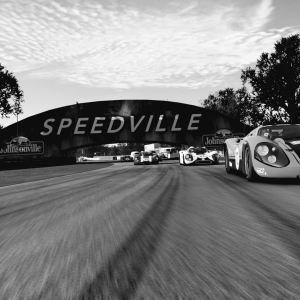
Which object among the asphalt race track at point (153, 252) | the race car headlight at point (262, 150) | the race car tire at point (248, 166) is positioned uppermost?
the race car headlight at point (262, 150)

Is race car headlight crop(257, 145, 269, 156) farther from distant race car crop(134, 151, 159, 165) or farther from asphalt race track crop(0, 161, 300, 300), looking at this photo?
distant race car crop(134, 151, 159, 165)

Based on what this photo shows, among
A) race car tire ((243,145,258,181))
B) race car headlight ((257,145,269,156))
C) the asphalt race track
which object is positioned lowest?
the asphalt race track

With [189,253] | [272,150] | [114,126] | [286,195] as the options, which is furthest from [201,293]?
[114,126]

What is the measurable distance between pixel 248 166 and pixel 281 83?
2968 cm

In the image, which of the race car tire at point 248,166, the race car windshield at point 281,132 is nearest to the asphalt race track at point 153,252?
the race car tire at point 248,166

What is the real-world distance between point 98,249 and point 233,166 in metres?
8.87

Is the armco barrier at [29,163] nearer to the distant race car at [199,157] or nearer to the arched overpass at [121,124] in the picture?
the arched overpass at [121,124]

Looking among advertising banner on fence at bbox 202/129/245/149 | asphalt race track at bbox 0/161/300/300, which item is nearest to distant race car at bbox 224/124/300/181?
asphalt race track at bbox 0/161/300/300

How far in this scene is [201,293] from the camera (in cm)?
191

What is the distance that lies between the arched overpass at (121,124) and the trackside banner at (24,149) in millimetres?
619

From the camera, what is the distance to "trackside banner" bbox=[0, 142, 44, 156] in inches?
1750

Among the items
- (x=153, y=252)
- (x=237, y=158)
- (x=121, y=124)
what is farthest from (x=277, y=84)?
(x=153, y=252)

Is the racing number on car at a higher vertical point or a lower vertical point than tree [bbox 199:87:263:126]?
lower

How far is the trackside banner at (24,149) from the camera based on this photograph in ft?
146
